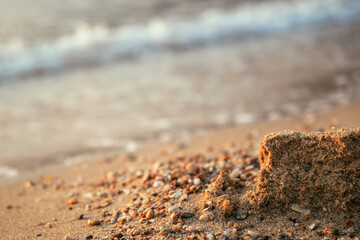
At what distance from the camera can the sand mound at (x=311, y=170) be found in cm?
230

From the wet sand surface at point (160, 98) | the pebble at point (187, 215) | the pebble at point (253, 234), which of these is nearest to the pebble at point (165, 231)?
the pebble at point (187, 215)

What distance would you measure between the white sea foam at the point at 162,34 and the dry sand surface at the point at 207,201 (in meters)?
6.25

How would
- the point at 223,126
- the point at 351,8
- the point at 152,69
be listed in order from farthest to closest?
the point at 351,8 → the point at 152,69 → the point at 223,126

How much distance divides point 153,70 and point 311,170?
21.1 feet

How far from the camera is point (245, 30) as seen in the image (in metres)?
12.6

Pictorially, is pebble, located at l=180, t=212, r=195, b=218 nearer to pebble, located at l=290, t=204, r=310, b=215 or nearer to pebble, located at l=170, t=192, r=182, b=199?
pebble, located at l=170, t=192, r=182, b=199

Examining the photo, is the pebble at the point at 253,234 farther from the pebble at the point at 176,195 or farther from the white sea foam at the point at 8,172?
the white sea foam at the point at 8,172

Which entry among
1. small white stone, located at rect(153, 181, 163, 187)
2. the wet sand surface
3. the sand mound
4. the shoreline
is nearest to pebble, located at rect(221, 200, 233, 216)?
the sand mound

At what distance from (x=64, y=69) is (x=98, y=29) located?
3282 millimetres

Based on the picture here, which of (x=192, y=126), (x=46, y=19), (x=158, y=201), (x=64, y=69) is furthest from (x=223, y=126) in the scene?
(x=46, y=19)

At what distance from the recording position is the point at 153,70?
335 inches

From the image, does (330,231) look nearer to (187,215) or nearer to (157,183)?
(187,215)

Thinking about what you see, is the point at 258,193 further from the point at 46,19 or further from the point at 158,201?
the point at 46,19

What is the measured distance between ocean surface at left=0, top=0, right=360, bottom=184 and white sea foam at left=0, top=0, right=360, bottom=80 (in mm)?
38
